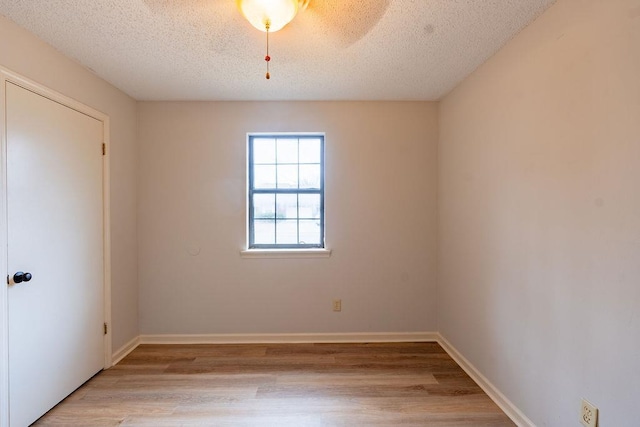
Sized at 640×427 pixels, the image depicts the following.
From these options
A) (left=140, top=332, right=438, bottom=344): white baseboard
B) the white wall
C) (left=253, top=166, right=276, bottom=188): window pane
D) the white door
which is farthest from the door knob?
the white wall

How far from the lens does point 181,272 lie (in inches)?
111

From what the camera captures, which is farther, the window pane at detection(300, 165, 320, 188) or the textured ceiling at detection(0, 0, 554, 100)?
the window pane at detection(300, 165, 320, 188)

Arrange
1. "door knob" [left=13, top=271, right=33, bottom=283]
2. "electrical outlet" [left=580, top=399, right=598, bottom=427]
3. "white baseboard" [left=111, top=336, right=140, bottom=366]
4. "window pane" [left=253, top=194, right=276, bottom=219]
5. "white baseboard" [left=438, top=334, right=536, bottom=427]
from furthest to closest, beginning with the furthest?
"window pane" [left=253, top=194, right=276, bottom=219], "white baseboard" [left=111, top=336, right=140, bottom=366], "white baseboard" [left=438, top=334, right=536, bottom=427], "door knob" [left=13, top=271, right=33, bottom=283], "electrical outlet" [left=580, top=399, right=598, bottom=427]

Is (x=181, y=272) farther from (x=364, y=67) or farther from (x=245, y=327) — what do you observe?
(x=364, y=67)

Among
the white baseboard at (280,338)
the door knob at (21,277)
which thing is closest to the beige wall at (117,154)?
the white baseboard at (280,338)

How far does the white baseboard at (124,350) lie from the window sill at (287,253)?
1303mm

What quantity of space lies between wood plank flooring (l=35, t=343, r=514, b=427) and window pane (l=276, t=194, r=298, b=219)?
1.32 meters

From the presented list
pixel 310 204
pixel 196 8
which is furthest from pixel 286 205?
pixel 196 8

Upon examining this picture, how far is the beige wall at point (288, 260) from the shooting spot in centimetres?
279

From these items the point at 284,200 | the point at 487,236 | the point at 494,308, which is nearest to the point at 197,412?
the point at 284,200

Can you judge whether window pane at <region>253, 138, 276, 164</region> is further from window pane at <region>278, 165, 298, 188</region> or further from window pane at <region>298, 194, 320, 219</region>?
window pane at <region>298, 194, 320, 219</region>

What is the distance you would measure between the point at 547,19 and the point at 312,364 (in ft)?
9.31

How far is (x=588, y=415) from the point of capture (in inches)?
52.5

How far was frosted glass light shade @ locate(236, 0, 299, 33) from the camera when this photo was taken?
134cm
